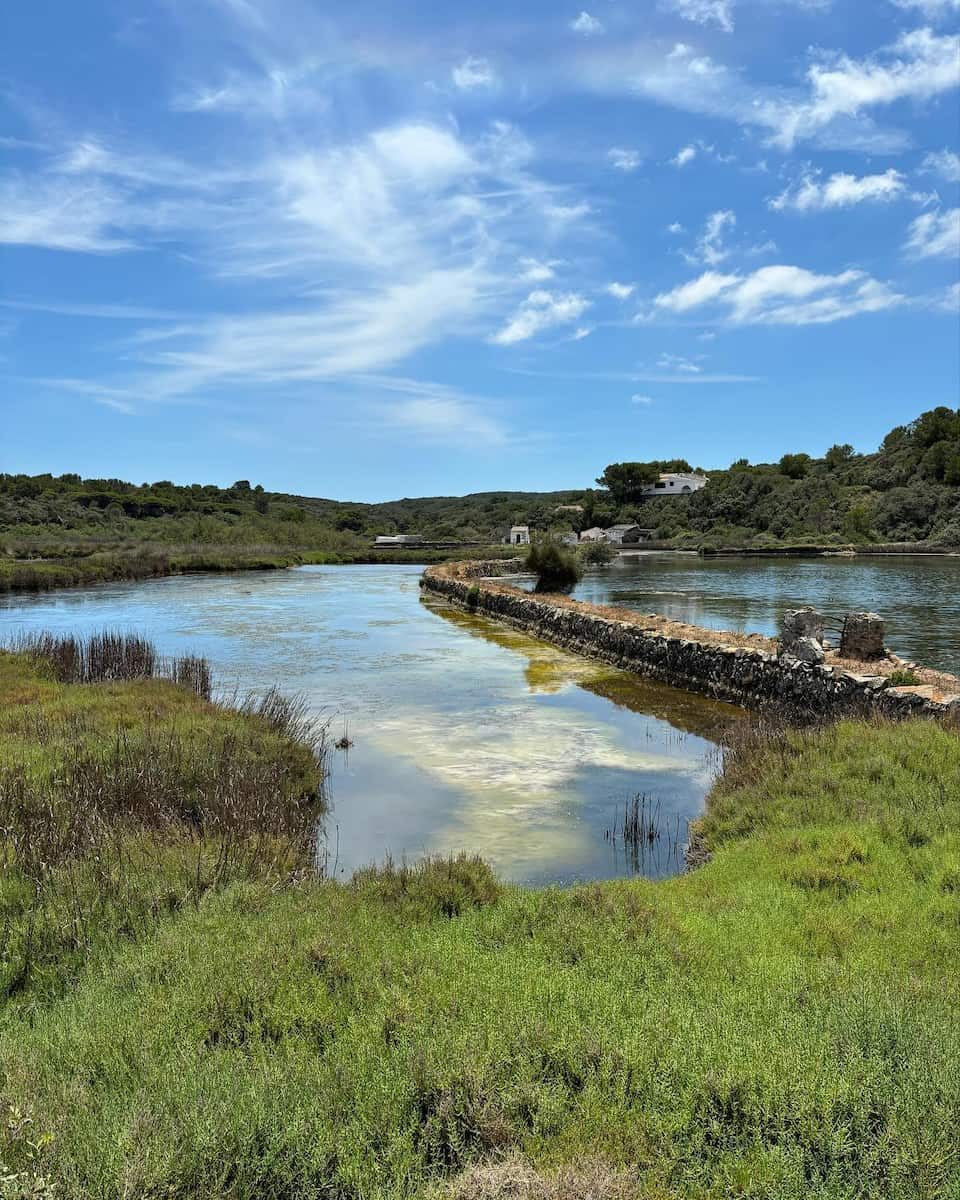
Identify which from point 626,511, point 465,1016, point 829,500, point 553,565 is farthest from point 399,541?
point 465,1016

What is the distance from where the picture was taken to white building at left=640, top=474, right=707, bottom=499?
406 ft

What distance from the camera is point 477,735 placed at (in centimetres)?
1136

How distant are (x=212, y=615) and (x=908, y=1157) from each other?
92.3ft

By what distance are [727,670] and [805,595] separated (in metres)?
21.4

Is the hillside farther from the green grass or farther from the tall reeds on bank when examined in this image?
the green grass

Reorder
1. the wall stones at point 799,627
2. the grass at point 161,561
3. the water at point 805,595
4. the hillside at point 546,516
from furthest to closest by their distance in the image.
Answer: the hillside at point 546,516 < the grass at point 161,561 < the water at point 805,595 < the wall stones at point 799,627

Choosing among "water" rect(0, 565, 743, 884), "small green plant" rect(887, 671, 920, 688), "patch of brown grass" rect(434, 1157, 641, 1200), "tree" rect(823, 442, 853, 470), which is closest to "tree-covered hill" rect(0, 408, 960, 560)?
"tree" rect(823, 442, 853, 470)

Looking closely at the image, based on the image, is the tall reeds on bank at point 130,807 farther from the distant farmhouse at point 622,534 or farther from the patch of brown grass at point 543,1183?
the distant farmhouse at point 622,534

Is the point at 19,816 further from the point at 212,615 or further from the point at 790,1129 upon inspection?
the point at 212,615

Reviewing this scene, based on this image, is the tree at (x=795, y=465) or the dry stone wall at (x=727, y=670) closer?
the dry stone wall at (x=727, y=670)

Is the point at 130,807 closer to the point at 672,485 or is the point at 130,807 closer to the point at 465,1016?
the point at 465,1016

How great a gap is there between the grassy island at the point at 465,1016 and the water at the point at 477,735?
1405mm

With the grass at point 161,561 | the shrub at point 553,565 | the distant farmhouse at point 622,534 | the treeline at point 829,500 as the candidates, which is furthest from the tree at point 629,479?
the shrub at point 553,565

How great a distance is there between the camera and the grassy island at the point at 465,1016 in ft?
8.07
